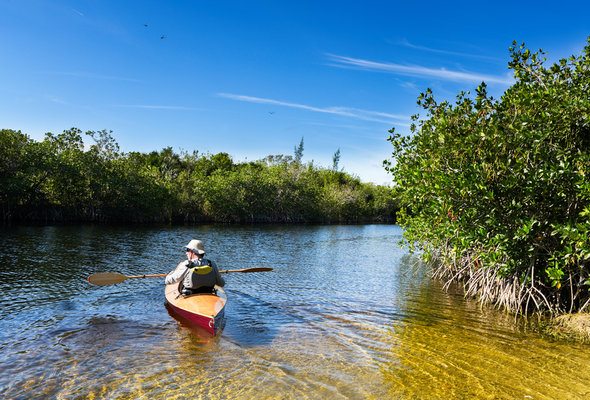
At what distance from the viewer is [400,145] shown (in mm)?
15000

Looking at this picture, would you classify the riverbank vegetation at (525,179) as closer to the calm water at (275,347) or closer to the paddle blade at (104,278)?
the calm water at (275,347)

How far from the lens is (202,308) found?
10.5 m

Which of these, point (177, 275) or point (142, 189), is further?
point (142, 189)

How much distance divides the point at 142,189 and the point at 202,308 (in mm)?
43765

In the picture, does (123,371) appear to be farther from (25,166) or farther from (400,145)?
(25,166)

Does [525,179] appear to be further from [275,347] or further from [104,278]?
[104,278]

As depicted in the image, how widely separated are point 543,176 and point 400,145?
5980 millimetres

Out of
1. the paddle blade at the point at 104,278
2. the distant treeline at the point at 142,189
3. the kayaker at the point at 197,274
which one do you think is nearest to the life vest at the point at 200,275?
the kayaker at the point at 197,274

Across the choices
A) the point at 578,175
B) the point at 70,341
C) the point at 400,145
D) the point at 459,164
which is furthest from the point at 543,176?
the point at 70,341

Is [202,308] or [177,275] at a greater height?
[177,275]

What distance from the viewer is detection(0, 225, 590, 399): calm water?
24.2ft

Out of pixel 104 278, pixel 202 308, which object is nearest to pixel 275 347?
pixel 202 308

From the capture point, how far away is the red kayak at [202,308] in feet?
33.3

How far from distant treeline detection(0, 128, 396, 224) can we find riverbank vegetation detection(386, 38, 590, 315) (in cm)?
1735
